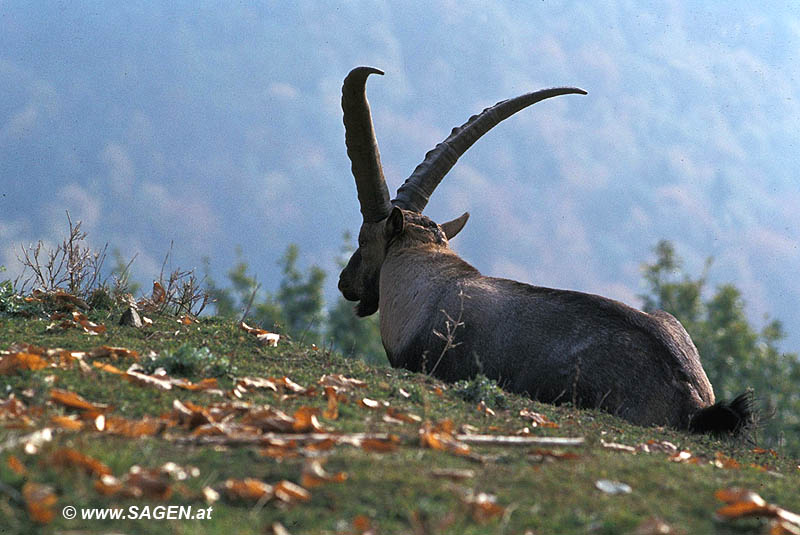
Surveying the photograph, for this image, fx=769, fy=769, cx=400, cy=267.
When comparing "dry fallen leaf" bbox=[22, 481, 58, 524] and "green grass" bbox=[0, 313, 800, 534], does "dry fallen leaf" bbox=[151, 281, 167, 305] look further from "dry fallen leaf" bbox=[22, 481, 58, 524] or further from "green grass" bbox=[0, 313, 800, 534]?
"dry fallen leaf" bbox=[22, 481, 58, 524]

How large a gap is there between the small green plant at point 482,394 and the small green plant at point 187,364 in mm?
1884

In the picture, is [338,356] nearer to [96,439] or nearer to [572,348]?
[572,348]

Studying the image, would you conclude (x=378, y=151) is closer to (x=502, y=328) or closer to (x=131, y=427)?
(x=502, y=328)

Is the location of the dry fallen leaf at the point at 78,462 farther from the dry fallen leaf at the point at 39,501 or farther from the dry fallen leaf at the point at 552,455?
the dry fallen leaf at the point at 552,455

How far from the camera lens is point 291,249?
5562 centimetres

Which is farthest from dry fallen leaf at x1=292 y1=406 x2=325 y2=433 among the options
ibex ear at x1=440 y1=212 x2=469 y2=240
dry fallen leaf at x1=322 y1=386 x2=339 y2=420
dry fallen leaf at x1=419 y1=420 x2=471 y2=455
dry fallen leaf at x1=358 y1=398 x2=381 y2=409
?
ibex ear at x1=440 y1=212 x2=469 y2=240

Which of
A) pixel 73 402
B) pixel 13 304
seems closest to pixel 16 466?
pixel 73 402

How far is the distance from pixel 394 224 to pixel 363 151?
0.98m

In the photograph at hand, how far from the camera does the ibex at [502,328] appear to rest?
688 centimetres

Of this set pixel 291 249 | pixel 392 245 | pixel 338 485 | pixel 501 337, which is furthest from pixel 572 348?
pixel 291 249

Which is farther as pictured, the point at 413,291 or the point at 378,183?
the point at 378,183

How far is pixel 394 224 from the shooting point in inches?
370

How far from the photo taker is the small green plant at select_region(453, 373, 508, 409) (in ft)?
19.9

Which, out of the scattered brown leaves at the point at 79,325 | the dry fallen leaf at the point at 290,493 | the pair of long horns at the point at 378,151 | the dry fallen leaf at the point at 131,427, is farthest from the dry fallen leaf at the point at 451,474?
the pair of long horns at the point at 378,151
